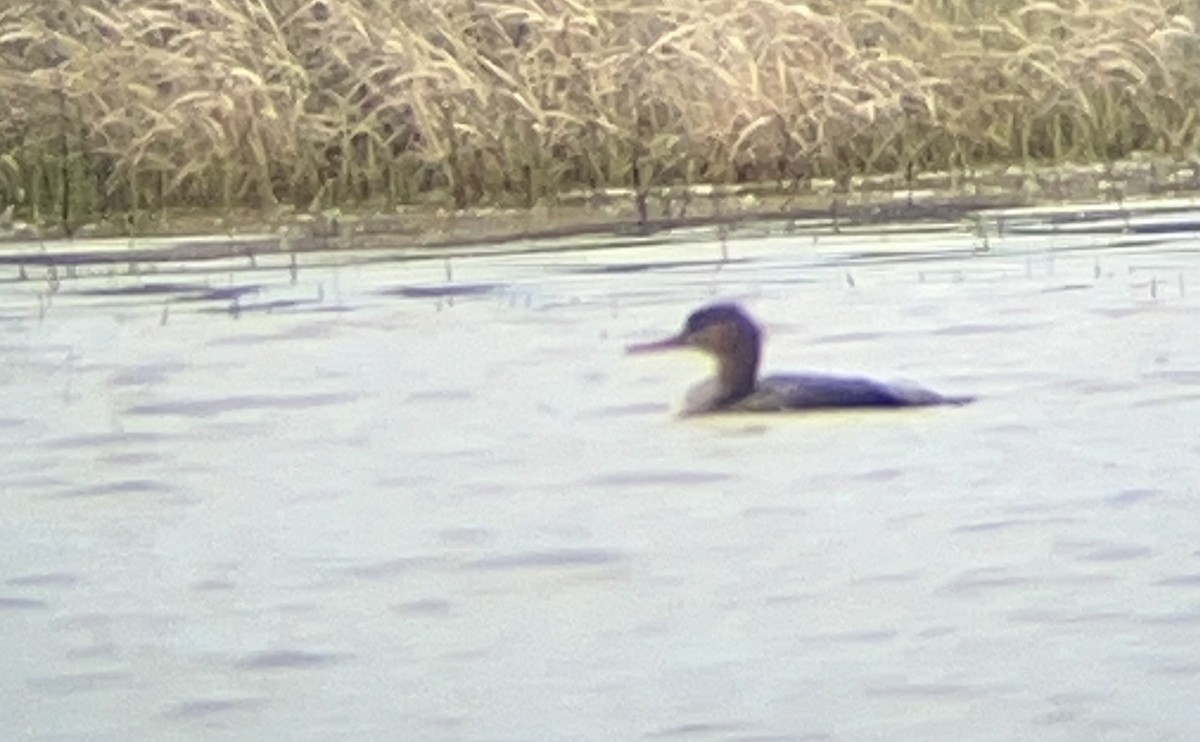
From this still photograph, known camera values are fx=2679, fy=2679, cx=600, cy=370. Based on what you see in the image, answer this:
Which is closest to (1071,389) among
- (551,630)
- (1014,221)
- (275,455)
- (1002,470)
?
(1002,470)

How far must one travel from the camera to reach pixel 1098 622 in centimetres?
249

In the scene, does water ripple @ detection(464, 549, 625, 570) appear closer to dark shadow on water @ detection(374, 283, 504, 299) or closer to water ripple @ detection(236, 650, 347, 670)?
water ripple @ detection(236, 650, 347, 670)

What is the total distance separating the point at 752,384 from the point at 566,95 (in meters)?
0.57

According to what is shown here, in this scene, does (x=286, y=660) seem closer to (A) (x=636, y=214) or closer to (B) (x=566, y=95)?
(A) (x=636, y=214)

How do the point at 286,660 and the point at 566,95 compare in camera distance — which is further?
the point at 566,95

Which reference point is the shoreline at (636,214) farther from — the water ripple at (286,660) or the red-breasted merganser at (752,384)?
the water ripple at (286,660)

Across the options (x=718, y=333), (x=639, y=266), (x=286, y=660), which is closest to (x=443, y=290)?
(x=639, y=266)

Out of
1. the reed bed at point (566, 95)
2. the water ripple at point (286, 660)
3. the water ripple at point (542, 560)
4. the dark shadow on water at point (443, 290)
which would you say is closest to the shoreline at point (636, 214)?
the reed bed at point (566, 95)

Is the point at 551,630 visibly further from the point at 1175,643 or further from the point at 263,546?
the point at 1175,643

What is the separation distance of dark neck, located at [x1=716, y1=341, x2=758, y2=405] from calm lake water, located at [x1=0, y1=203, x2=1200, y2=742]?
24mm

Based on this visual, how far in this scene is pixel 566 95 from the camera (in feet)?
9.85

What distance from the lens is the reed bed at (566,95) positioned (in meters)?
2.87

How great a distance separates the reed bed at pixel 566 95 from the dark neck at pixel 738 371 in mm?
371

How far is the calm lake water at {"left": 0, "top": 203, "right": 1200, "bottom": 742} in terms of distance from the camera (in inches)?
95.3
